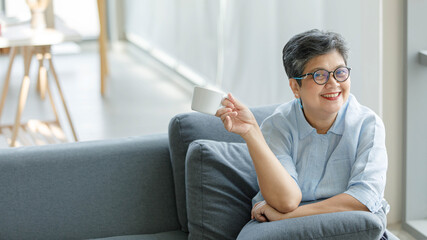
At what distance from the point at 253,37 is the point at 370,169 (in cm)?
250

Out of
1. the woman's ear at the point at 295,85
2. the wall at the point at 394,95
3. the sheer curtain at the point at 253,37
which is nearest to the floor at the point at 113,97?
the sheer curtain at the point at 253,37

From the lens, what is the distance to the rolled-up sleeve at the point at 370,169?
2061mm

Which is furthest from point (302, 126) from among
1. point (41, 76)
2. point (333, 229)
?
point (41, 76)

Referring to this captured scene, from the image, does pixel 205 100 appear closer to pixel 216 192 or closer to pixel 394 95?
pixel 216 192

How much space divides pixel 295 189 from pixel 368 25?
124cm

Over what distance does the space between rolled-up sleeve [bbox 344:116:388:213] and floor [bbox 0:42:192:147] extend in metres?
2.98

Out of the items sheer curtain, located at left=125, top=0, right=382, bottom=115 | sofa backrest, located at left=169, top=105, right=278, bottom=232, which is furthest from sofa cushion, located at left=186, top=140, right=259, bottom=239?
sheer curtain, located at left=125, top=0, right=382, bottom=115

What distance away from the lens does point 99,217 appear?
8.15 feet

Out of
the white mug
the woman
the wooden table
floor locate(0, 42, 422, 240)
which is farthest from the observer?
floor locate(0, 42, 422, 240)

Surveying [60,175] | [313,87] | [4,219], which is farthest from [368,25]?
→ [4,219]

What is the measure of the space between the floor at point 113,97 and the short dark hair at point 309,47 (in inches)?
114

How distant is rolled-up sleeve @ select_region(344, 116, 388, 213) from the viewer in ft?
6.76

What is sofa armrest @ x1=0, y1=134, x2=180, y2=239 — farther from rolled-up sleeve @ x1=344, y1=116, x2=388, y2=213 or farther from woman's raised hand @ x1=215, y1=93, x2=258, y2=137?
rolled-up sleeve @ x1=344, y1=116, x2=388, y2=213

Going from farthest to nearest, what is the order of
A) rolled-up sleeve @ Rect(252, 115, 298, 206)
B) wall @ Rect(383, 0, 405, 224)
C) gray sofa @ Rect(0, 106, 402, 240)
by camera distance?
wall @ Rect(383, 0, 405, 224), gray sofa @ Rect(0, 106, 402, 240), rolled-up sleeve @ Rect(252, 115, 298, 206)
